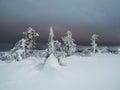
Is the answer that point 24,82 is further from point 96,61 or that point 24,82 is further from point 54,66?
point 96,61

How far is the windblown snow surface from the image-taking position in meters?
12.3

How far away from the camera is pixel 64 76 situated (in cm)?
1331

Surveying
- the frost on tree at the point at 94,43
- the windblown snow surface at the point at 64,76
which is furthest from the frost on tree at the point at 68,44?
the windblown snow surface at the point at 64,76

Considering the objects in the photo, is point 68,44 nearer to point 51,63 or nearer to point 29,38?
point 29,38

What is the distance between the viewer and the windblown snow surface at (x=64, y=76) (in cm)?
1233

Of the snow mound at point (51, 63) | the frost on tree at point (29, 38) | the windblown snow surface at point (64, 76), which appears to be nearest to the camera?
the windblown snow surface at point (64, 76)

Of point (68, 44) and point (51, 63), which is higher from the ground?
point (68, 44)

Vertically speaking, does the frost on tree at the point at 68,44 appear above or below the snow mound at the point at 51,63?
above

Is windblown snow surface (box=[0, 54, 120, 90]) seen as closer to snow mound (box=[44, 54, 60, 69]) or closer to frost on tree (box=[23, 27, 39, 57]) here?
snow mound (box=[44, 54, 60, 69])

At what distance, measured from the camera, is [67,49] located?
6022 cm

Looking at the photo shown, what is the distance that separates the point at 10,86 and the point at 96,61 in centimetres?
708

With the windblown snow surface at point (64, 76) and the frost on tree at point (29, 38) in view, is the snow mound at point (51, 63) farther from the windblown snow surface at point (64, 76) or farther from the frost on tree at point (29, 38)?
the frost on tree at point (29, 38)

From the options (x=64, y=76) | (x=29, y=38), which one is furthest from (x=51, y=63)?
(x=29, y=38)

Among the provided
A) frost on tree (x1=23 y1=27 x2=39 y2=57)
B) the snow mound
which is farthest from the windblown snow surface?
frost on tree (x1=23 y1=27 x2=39 y2=57)
